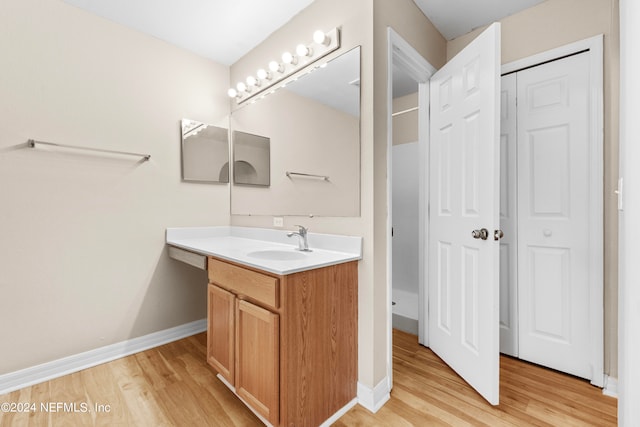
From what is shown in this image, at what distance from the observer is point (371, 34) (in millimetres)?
1521

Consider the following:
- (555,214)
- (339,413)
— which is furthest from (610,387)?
(339,413)

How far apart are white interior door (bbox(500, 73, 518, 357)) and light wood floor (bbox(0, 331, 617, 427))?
0.21 m

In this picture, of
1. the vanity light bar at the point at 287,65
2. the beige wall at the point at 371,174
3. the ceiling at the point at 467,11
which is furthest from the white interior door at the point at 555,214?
the vanity light bar at the point at 287,65

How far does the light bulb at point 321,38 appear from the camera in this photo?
67.7 inches

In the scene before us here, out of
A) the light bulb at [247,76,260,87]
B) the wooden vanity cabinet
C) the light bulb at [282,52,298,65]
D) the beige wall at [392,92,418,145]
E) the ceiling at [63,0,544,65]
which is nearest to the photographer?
the wooden vanity cabinet

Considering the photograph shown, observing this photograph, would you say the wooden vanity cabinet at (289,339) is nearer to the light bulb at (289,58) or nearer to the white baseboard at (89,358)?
the white baseboard at (89,358)

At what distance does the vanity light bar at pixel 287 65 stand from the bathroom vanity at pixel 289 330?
3.82 ft

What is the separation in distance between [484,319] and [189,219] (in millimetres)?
2191

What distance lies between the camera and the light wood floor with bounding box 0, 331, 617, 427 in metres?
1.42

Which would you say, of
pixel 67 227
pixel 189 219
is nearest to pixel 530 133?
pixel 189 219

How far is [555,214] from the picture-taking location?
1.79 meters

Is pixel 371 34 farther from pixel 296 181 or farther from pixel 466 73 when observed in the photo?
pixel 296 181

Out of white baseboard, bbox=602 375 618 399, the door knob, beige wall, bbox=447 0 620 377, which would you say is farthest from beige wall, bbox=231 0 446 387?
white baseboard, bbox=602 375 618 399

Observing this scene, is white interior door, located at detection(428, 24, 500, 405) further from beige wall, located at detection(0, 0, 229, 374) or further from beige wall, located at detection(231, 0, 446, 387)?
beige wall, located at detection(0, 0, 229, 374)
